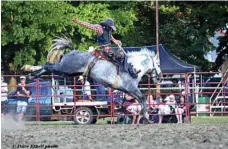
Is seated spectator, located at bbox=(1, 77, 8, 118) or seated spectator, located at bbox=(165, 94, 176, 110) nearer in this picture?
seated spectator, located at bbox=(1, 77, 8, 118)

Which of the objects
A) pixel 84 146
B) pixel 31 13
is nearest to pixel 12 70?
pixel 31 13

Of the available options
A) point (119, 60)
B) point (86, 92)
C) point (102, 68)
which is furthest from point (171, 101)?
point (102, 68)

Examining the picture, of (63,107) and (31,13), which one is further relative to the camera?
(31,13)

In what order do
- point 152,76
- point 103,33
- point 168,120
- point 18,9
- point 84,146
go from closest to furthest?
point 84,146
point 103,33
point 152,76
point 168,120
point 18,9

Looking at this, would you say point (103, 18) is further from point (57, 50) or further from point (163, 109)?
point (57, 50)

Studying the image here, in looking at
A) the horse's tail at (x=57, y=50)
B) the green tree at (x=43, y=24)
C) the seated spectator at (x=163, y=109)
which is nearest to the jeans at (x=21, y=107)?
the horse's tail at (x=57, y=50)

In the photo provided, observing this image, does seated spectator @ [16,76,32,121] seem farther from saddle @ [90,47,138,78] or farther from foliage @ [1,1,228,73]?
foliage @ [1,1,228,73]

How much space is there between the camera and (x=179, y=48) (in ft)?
96.9

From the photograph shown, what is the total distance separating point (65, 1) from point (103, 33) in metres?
12.7

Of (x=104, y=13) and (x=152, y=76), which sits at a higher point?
(x=104, y=13)

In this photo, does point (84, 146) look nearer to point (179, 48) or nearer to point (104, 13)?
point (104, 13)

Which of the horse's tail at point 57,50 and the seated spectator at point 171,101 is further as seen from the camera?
the seated spectator at point 171,101

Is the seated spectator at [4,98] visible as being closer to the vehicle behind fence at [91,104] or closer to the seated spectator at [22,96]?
the vehicle behind fence at [91,104]

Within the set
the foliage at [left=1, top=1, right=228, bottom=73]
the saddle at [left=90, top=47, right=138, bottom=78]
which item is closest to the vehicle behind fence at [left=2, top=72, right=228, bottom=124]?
the saddle at [left=90, top=47, right=138, bottom=78]
